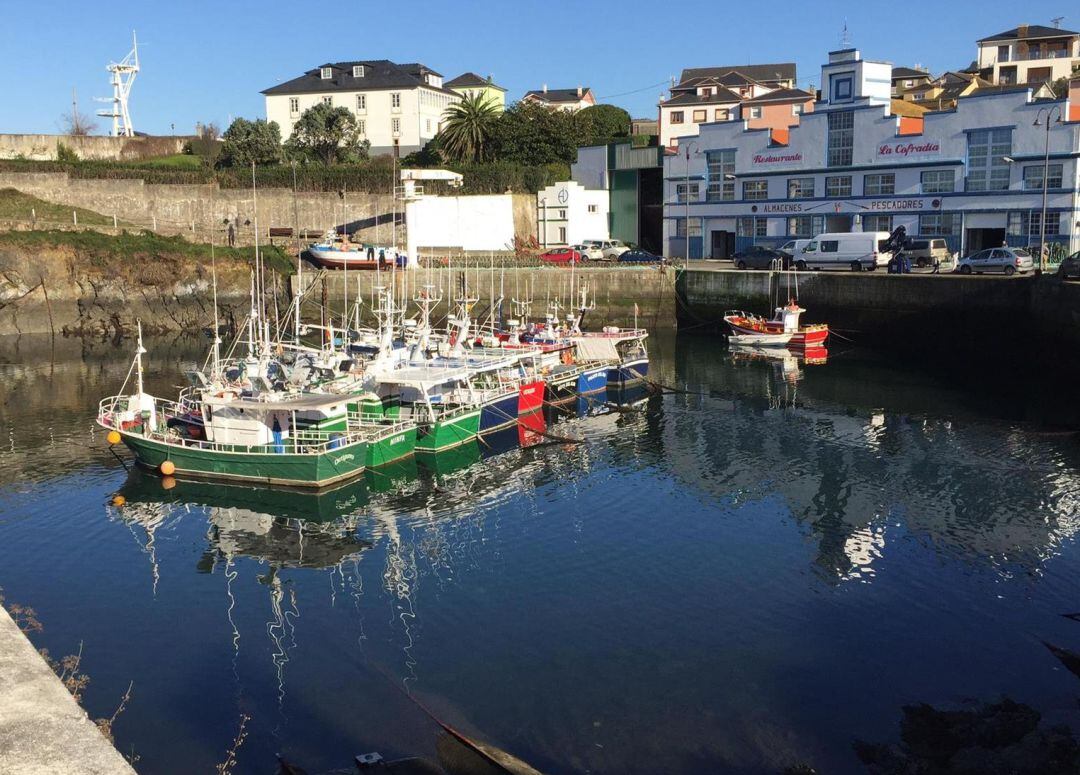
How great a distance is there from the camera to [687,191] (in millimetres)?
65562

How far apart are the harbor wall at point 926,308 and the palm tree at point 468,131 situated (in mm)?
23680

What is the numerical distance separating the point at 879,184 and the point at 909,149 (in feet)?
8.25

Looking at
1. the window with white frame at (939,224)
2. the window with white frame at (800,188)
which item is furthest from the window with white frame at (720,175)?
the window with white frame at (939,224)

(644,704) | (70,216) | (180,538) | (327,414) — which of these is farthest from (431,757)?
(70,216)

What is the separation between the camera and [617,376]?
139ft

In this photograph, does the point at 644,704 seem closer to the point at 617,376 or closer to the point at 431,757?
the point at 431,757

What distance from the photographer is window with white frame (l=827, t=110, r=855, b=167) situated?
191ft

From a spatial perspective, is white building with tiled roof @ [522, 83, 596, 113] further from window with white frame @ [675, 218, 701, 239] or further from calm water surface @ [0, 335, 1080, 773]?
calm water surface @ [0, 335, 1080, 773]

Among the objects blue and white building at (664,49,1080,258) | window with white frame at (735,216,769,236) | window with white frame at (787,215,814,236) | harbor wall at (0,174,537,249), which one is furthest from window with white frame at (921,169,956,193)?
harbor wall at (0,174,537,249)

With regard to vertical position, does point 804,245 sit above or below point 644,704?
above

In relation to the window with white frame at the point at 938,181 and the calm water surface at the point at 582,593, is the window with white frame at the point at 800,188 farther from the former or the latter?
the calm water surface at the point at 582,593

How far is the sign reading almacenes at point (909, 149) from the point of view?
54875mm

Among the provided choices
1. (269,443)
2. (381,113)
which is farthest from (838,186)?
(269,443)

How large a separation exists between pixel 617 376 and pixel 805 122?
2626 centimetres
